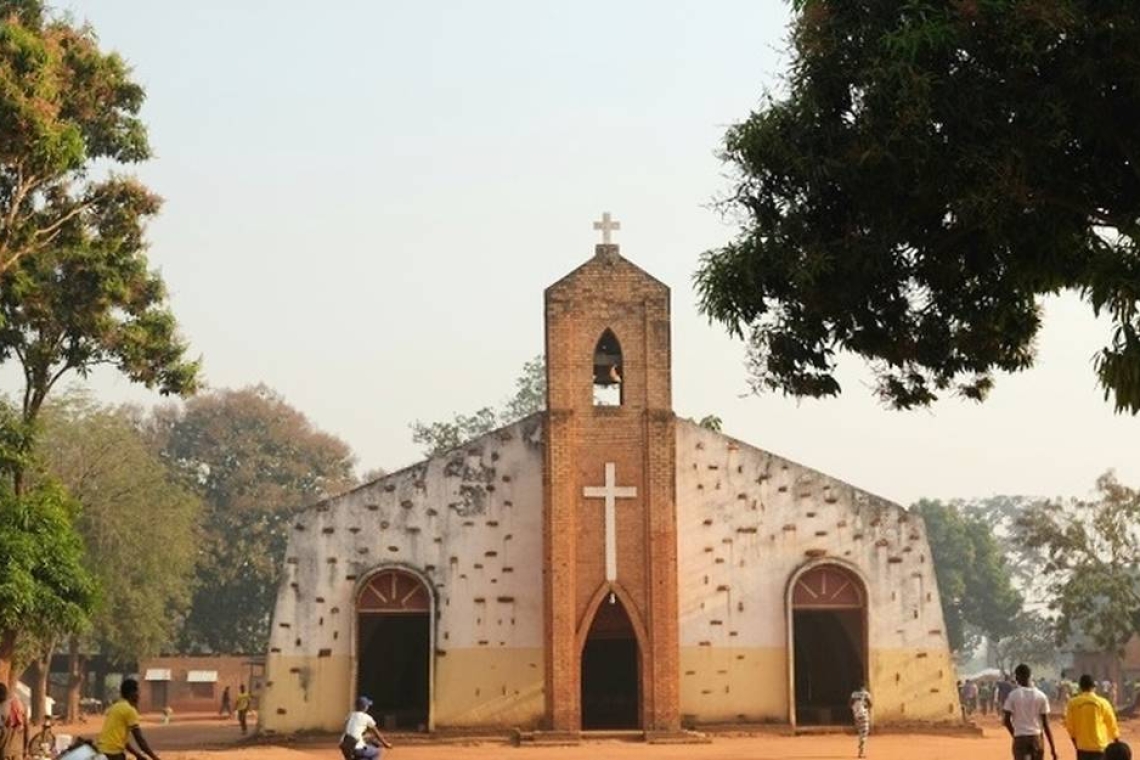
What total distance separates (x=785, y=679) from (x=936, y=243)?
21.3 m

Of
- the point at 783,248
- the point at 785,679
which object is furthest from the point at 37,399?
the point at 783,248

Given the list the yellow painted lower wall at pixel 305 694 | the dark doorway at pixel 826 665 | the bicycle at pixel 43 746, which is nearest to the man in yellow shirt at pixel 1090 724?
the bicycle at pixel 43 746

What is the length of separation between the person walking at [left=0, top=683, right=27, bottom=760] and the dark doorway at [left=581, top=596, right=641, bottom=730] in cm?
1844

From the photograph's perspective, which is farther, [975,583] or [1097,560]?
[975,583]

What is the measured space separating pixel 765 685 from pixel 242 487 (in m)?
44.2

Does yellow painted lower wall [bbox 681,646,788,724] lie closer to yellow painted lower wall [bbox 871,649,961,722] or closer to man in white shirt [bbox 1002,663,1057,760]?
yellow painted lower wall [bbox 871,649,961,722]

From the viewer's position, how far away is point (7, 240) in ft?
93.8

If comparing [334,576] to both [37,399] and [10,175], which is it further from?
[10,175]

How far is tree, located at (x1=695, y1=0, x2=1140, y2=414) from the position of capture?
13719 mm

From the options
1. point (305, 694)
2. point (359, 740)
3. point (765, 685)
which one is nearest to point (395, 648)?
point (305, 694)

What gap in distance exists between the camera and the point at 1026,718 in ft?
57.7

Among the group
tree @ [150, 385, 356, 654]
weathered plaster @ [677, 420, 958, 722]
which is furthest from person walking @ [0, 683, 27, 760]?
tree @ [150, 385, 356, 654]

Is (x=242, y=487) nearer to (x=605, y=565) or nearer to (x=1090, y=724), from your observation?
(x=605, y=565)

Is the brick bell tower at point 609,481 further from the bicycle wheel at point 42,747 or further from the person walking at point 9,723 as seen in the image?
the person walking at point 9,723
